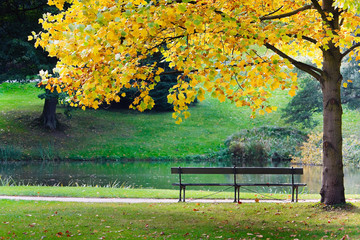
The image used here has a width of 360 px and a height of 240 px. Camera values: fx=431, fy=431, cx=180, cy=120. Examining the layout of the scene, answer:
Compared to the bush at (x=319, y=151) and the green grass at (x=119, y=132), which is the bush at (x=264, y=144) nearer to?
the bush at (x=319, y=151)

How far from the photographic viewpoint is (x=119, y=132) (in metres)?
29.8

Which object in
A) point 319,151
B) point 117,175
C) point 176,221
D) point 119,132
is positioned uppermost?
point 119,132

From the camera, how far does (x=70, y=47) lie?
5.99 m

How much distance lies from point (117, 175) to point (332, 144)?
12.3 m

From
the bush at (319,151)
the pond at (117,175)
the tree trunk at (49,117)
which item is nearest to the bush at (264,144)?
the bush at (319,151)

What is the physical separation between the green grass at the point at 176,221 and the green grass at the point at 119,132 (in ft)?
53.0

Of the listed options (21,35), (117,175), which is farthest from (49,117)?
(117,175)

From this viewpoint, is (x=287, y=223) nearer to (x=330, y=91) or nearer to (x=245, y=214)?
(x=245, y=214)

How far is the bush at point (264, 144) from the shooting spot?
2588 cm

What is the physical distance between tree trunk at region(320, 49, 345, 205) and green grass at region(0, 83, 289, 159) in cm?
1807

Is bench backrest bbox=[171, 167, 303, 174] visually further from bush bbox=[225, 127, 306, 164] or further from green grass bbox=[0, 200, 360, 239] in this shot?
bush bbox=[225, 127, 306, 164]

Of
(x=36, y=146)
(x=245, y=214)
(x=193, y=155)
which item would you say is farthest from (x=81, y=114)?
(x=245, y=214)

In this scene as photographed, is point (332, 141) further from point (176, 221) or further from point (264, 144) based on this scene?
point (264, 144)

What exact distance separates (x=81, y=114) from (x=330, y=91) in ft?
84.6
